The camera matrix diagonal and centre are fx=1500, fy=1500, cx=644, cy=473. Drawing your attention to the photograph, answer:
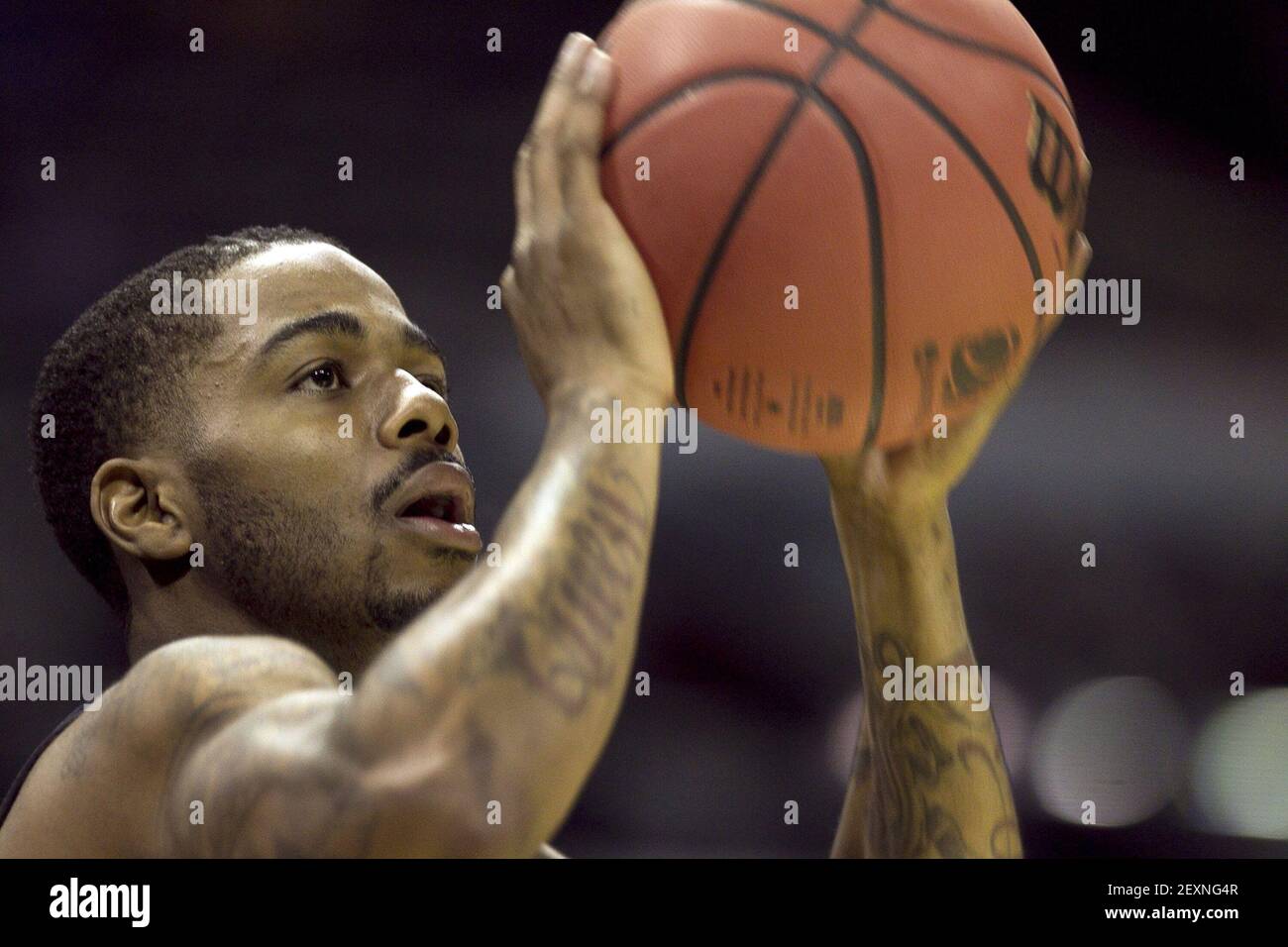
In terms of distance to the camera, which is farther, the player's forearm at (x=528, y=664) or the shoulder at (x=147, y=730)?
the shoulder at (x=147, y=730)

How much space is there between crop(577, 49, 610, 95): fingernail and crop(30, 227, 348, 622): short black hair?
0.82m

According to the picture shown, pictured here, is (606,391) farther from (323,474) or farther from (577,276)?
(323,474)

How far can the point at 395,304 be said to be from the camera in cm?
261

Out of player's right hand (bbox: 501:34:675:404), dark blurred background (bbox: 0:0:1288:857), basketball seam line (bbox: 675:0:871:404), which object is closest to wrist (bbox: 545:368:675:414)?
player's right hand (bbox: 501:34:675:404)

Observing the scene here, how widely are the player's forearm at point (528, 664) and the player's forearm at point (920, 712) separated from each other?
0.86m

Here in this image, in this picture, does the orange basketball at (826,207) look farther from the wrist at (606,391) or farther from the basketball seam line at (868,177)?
the wrist at (606,391)

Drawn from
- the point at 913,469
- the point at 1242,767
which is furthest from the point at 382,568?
the point at 1242,767

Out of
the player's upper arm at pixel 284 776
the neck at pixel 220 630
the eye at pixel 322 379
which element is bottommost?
the player's upper arm at pixel 284 776

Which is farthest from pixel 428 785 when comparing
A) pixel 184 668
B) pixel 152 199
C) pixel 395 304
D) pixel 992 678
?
pixel 992 678

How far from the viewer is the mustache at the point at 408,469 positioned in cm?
235

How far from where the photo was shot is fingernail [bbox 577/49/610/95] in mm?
2012

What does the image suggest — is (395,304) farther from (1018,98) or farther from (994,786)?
(994,786)

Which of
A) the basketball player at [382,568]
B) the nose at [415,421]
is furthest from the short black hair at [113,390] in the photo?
the nose at [415,421]
